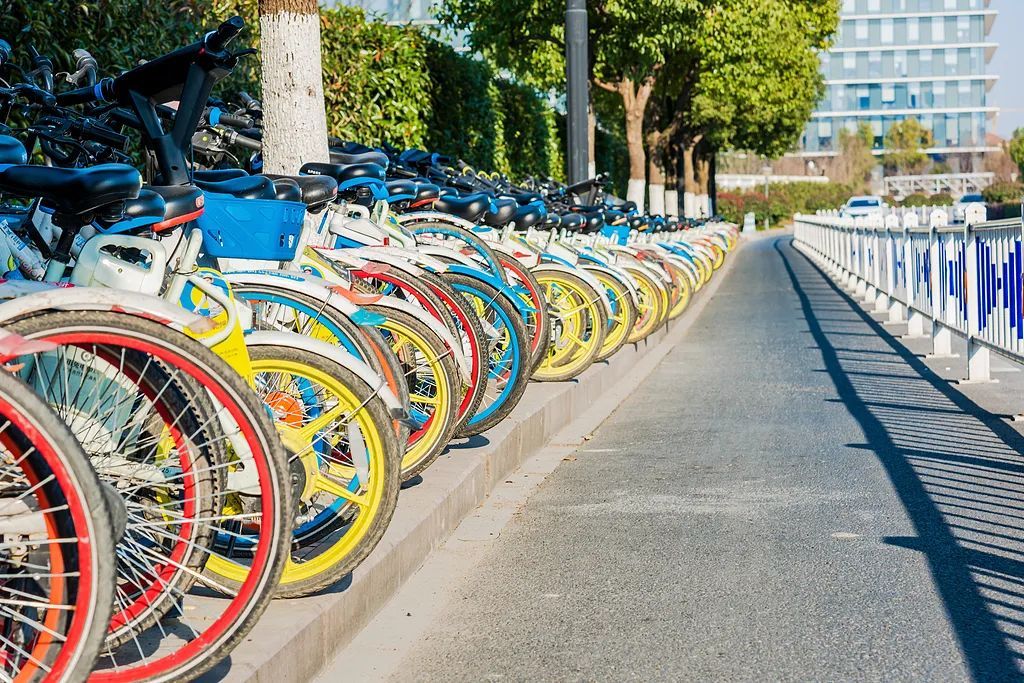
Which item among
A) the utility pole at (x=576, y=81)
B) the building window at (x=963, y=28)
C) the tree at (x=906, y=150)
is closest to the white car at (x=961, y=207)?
the utility pole at (x=576, y=81)

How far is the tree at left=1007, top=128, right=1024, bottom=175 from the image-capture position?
114062 mm

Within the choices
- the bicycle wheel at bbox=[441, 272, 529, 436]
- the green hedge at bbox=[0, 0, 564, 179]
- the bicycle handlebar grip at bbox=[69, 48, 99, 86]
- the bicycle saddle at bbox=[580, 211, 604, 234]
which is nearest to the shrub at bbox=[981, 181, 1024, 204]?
the green hedge at bbox=[0, 0, 564, 179]

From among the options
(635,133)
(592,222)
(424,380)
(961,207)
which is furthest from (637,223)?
(961,207)

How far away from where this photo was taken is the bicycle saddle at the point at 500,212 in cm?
842

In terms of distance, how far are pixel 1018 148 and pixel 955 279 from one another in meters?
113

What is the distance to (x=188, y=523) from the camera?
3316 millimetres

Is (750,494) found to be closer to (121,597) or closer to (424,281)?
(424,281)

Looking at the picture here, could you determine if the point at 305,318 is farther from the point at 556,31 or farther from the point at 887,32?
the point at 887,32

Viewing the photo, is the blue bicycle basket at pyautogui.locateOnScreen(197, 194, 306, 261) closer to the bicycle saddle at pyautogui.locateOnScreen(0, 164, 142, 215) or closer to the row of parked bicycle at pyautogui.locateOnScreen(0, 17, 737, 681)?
the row of parked bicycle at pyautogui.locateOnScreen(0, 17, 737, 681)

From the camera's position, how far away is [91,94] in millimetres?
4914

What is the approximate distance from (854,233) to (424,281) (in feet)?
57.6

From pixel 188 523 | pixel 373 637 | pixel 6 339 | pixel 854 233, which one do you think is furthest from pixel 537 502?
pixel 854 233

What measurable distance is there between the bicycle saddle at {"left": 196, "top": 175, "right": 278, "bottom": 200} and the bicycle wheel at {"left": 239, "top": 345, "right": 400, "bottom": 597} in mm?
723

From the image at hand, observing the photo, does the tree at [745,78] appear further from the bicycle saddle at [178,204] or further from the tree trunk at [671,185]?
the bicycle saddle at [178,204]
